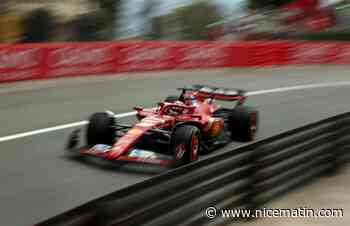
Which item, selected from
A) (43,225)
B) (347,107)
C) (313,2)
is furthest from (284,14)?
(43,225)

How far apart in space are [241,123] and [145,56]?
10.5 metres

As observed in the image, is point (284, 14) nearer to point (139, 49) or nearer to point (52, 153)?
point (139, 49)

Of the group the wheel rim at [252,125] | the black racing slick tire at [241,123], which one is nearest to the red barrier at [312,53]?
the wheel rim at [252,125]

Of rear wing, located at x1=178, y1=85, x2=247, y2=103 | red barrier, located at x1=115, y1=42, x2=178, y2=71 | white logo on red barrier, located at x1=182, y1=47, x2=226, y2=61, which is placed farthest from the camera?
white logo on red barrier, located at x1=182, y1=47, x2=226, y2=61

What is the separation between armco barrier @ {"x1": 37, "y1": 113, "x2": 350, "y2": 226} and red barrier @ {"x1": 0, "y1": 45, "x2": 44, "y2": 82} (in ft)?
31.1

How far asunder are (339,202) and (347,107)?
8.02m

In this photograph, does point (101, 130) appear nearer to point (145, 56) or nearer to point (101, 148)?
point (101, 148)

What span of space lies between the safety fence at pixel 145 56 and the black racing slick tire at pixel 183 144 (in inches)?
344

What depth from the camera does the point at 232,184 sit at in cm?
633

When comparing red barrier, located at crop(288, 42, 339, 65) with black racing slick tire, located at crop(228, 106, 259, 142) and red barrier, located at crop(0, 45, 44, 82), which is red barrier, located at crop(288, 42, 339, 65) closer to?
red barrier, located at crop(0, 45, 44, 82)

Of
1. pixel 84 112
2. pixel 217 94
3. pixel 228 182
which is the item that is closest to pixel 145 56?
pixel 84 112

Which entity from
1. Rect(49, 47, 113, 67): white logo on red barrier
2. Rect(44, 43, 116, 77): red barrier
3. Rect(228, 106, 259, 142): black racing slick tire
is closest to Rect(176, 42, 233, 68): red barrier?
Rect(44, 43, 116, 77): red barrier

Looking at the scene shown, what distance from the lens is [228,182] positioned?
624 centimetres

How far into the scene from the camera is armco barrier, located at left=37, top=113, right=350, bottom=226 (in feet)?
15.5
